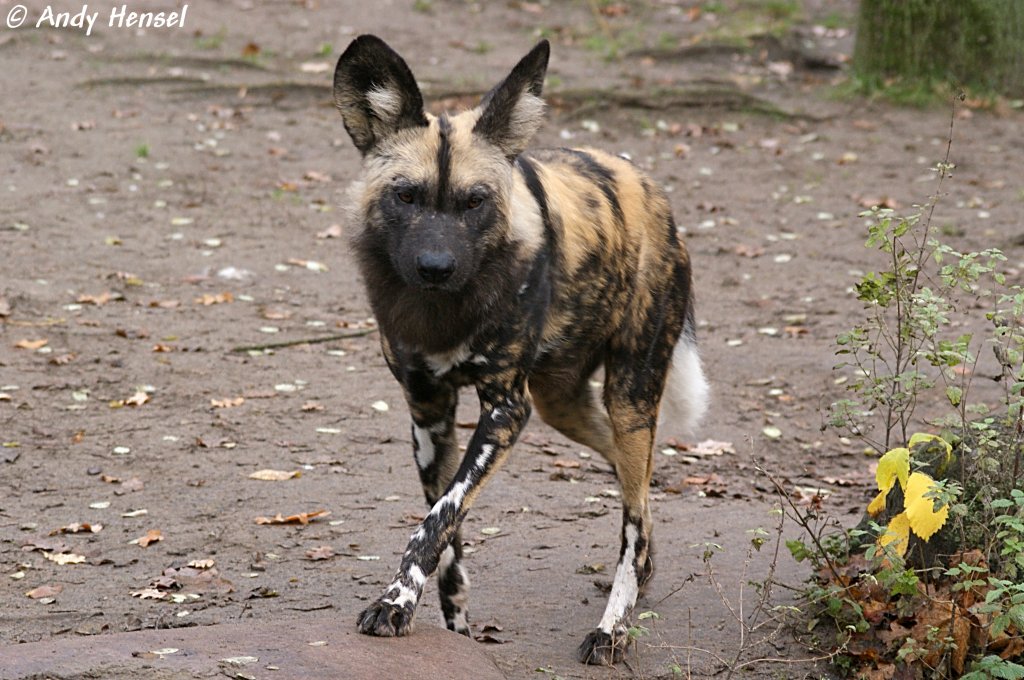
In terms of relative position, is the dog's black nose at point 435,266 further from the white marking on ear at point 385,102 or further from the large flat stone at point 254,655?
the large flat stone at point 254,655

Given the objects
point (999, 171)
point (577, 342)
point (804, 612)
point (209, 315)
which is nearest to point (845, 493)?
point (804, 612)

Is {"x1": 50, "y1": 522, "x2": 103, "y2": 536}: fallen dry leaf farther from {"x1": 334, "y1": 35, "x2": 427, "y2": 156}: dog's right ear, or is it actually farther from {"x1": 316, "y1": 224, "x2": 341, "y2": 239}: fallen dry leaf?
{"x1": 316, "y1": 224, "x2": 341, "y2": 239}: fallen dry leaf

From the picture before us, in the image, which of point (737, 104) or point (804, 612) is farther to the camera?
point (737, 104)

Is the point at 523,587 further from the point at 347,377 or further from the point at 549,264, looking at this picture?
the point at 347,377

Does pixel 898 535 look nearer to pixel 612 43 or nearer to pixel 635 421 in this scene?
pixel 635 421

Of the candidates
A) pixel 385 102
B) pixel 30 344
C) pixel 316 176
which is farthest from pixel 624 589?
pixel 316 176

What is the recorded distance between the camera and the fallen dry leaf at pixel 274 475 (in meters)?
5.01

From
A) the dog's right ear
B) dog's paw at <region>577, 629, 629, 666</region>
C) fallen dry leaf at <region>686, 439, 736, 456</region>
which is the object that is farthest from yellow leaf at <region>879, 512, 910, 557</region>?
fallen dry leaf at <region>686, 439, 736, 456</region>

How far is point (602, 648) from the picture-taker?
3723 mm

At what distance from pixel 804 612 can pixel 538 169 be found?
5.13 feet

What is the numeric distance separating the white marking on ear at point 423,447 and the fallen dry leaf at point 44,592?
4.08 ft

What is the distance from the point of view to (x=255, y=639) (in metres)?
2.96

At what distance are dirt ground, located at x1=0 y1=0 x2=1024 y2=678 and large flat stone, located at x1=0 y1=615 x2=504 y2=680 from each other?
188 millimetres

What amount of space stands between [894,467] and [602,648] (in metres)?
1.06
